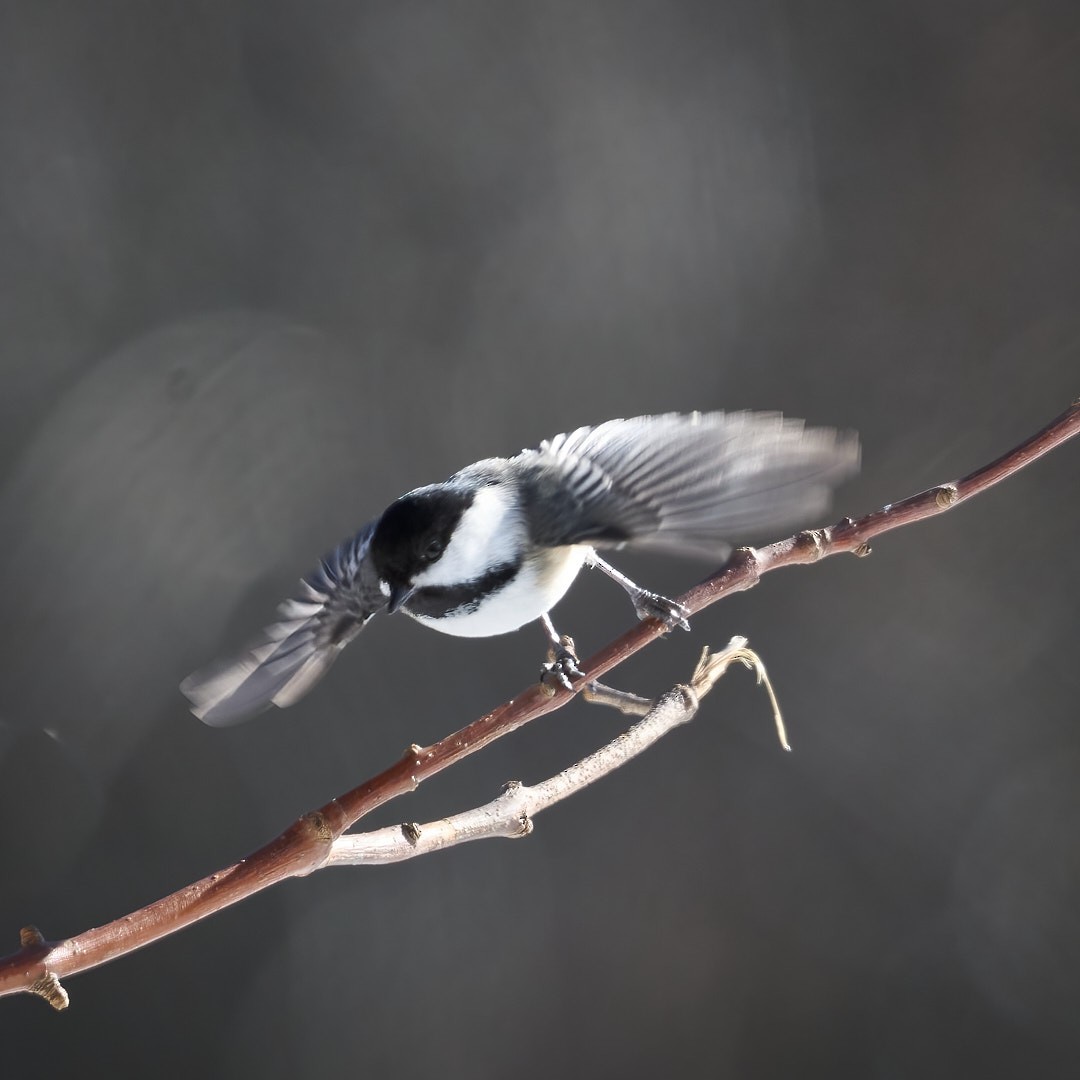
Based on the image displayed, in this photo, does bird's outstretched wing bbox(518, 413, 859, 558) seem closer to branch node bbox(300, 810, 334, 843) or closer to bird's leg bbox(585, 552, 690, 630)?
bird's leg bbox(585, 552, 690, 630)

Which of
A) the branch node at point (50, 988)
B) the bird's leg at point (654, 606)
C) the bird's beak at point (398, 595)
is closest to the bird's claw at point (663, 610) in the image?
the bird's leg at point (654, 606)

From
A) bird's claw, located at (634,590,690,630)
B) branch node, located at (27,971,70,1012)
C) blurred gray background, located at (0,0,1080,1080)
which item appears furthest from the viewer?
blurred gray background, located at (0,0,1080,1080)

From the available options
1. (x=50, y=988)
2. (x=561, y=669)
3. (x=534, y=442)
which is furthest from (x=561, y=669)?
(x=534, y=442)

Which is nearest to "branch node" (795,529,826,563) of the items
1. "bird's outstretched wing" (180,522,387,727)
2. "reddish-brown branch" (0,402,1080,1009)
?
"reddish-brown branch" (0,402,1080,1009)

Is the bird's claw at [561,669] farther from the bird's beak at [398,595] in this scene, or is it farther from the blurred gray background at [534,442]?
the blurred gray background at [534,442]

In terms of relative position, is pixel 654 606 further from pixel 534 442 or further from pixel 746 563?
pixel 534 442

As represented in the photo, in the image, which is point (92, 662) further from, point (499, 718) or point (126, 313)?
point (499, 718)
